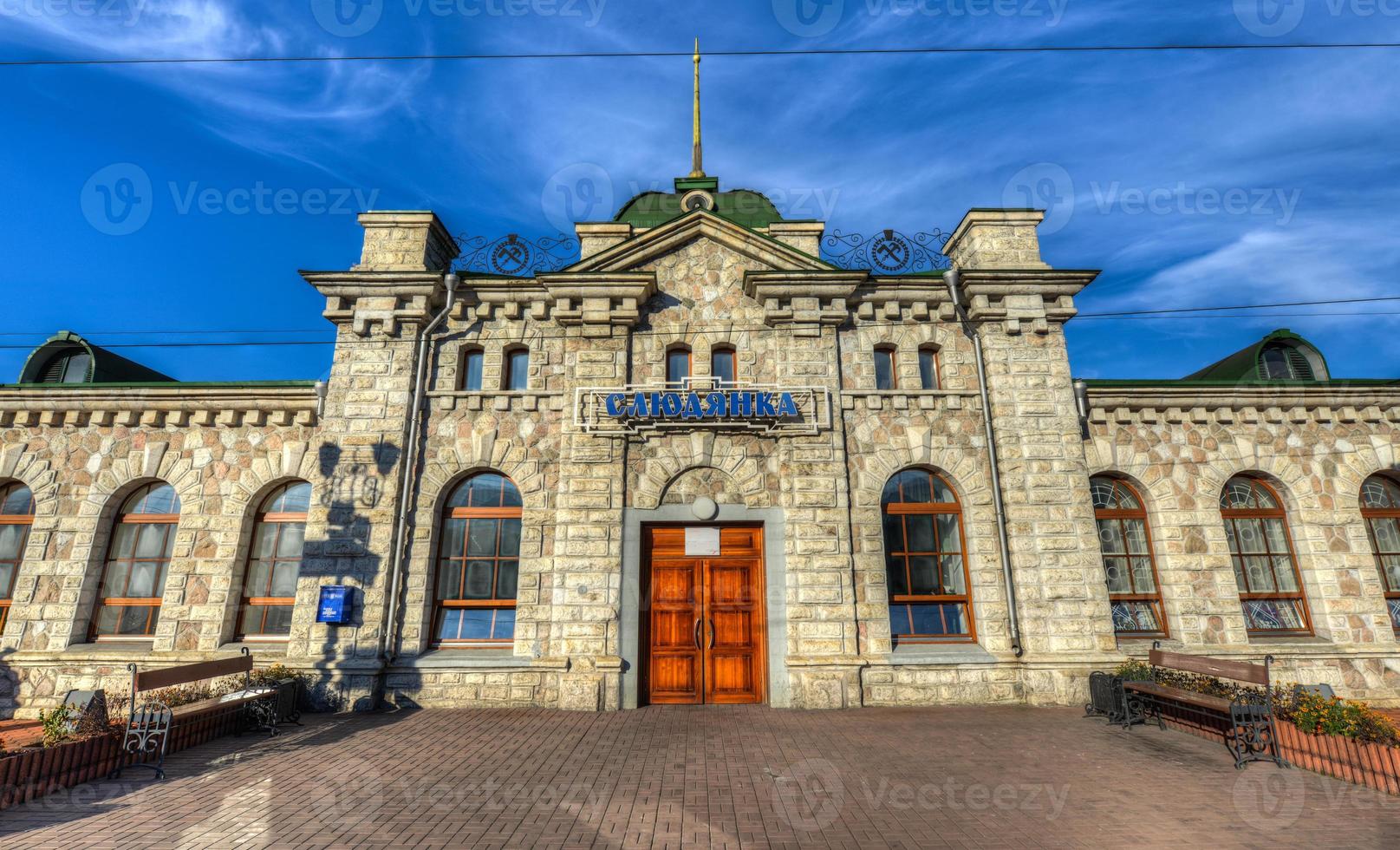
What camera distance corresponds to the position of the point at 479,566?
39.6 feet

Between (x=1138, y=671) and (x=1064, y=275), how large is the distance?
7.58 metres

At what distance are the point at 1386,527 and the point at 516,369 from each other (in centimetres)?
1855

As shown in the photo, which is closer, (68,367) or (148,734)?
(148,734)

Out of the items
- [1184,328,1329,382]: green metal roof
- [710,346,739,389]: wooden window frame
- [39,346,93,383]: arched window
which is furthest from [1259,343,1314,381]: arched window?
[39,346,93,383]: arched window

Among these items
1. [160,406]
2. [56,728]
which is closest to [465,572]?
[56,728]

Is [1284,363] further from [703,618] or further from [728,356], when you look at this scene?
[703,618]

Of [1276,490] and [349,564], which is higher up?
[1276,490]

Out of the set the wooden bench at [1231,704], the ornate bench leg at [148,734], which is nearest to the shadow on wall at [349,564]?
the ornate bench leg at [148,734]

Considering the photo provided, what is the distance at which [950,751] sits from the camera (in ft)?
27.5

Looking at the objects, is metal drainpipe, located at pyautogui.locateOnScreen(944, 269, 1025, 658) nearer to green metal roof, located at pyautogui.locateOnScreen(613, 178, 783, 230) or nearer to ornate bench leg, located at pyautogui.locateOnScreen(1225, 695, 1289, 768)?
ornate bench leg, located at pyautogui.locateOnScreen(1225, 695, 1289, 768)

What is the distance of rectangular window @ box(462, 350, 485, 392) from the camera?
13.0 meters

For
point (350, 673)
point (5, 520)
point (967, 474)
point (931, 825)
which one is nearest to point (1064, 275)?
point (967, 474)

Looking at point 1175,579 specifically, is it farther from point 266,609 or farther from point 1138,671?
point 266,609

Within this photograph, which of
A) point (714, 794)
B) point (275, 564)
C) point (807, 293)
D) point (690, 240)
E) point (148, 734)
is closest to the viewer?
point (714, 794)
